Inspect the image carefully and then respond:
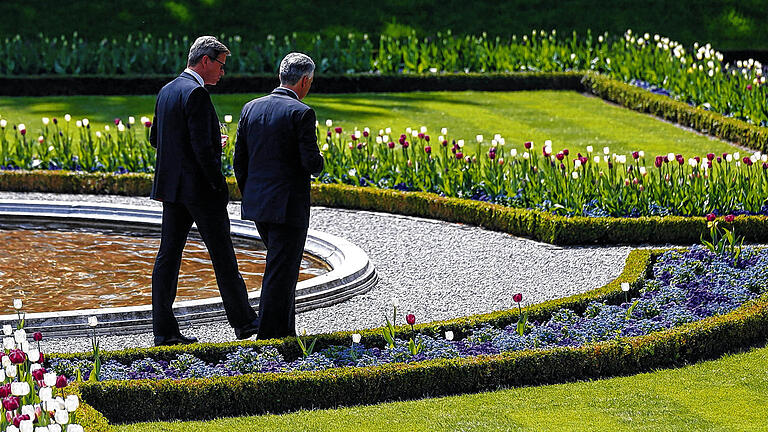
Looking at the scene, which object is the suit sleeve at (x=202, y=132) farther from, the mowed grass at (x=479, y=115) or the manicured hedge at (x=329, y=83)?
the manicured hedge at (x=329, y=83)

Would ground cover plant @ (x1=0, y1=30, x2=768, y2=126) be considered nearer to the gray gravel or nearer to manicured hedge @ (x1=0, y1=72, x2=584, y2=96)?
manicured hedge @ (x1=0, y1=72, x2=584, y2=96)

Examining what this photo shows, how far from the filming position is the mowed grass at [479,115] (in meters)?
15.8

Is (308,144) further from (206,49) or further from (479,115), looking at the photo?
(479,115)

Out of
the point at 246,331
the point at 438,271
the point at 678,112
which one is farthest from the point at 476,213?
the point at 678,112

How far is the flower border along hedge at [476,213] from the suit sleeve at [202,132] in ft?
14.1

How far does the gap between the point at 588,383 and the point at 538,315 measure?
1.02 meters

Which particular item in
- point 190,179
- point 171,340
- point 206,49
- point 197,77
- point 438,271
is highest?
point 206,49

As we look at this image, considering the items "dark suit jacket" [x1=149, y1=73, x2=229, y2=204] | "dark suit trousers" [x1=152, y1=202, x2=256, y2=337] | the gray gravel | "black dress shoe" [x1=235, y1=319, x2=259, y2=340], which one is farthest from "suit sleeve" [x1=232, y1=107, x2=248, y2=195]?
the gray gravel

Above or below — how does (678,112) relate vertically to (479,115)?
above

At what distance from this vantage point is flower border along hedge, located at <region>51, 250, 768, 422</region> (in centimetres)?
609

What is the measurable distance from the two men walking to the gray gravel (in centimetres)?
70

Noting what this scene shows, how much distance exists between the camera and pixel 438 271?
9664 millimetres

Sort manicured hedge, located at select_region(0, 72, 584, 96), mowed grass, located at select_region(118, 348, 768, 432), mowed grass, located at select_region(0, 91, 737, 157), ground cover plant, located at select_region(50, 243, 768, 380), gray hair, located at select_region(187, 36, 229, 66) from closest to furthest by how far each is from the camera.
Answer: mowed grass, located at select_region(118, 348, 768, 432)
ground cover plant, located at select_region(50, 243, 768, 380)
gray hair, located at select_region(187, 36, 229, 66)
mowed grass, located at select_region(0, 91, 737, 157)
manicured hedge, located at select_region(0, 72, 584, 96)

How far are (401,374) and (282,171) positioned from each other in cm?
134
